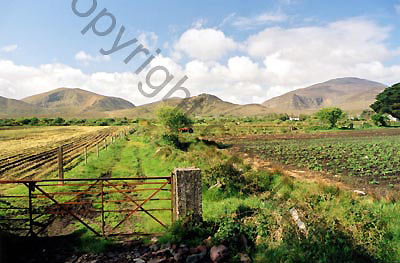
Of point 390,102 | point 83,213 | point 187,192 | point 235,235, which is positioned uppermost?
point 390,102

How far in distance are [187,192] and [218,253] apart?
188 centimetres

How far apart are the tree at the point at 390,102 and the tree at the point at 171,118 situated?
218 feet

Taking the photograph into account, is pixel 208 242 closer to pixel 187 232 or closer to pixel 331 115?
pixel 187 232

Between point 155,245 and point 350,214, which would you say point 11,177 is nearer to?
point 155,245

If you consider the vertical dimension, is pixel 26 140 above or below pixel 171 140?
below

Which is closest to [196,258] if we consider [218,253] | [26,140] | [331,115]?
[218,253]

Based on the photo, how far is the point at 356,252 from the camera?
6.38 metres

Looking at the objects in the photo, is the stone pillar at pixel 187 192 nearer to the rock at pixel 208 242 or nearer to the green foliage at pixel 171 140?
the rock at pixel 208 242

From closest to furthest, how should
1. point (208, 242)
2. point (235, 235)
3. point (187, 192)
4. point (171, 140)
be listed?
point (208, 242)
point (235, 235)
point (187, 192)
point (171, 140)

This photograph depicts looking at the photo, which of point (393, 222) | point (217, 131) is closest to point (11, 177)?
point (393, 222)

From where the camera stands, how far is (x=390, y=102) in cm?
7712

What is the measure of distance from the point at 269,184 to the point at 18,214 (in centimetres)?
1049

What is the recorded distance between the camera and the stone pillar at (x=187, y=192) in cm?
772

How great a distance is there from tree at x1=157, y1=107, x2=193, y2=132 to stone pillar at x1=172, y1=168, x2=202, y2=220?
1190 inches
